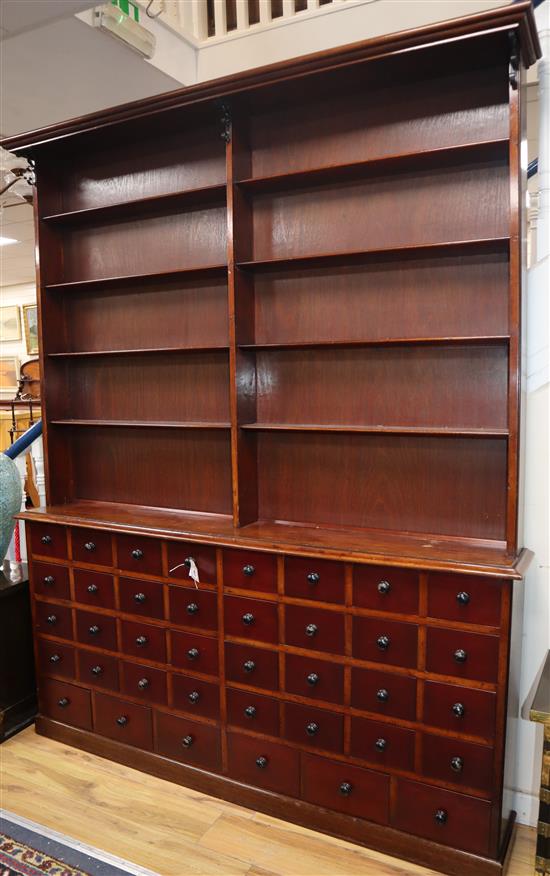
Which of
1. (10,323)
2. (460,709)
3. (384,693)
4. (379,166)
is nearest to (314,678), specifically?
(384,693)

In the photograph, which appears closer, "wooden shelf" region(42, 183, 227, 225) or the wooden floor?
the wooden floor

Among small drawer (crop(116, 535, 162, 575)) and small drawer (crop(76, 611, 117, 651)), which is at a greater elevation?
small drawer (crop(116, 535, 162, 575))

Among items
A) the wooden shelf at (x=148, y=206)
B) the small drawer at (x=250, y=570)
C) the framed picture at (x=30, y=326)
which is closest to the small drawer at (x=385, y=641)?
the small drawer at (x=250, y=570)

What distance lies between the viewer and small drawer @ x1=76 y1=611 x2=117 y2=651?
246 cm

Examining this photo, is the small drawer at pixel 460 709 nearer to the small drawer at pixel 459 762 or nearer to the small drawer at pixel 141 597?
the small drawer at pixel 459 762

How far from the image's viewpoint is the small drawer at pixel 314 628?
1.99 meters

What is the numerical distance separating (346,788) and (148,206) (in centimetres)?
234

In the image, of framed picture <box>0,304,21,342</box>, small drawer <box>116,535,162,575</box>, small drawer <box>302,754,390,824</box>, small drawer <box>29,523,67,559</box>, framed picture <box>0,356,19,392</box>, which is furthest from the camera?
framed picture <box>0,356,19,392</box>

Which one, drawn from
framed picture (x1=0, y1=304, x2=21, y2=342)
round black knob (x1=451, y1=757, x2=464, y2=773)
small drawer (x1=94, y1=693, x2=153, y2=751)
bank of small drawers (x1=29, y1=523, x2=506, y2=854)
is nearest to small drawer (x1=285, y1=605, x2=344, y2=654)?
bank of small drawers (x1=29, y1=523, x2=506, y2=854)

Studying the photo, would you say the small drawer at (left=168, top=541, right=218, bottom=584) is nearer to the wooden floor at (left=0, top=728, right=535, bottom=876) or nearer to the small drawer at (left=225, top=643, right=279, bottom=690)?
the small drawer at (left=225, top=643, right=279, bottom=690)

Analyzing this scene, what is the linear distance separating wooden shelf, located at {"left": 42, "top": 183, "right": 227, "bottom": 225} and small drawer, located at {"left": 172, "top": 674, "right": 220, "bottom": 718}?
1.86m

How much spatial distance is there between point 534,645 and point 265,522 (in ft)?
3.45

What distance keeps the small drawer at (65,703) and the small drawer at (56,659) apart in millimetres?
44

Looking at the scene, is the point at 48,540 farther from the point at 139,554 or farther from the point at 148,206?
the point at 148,206
